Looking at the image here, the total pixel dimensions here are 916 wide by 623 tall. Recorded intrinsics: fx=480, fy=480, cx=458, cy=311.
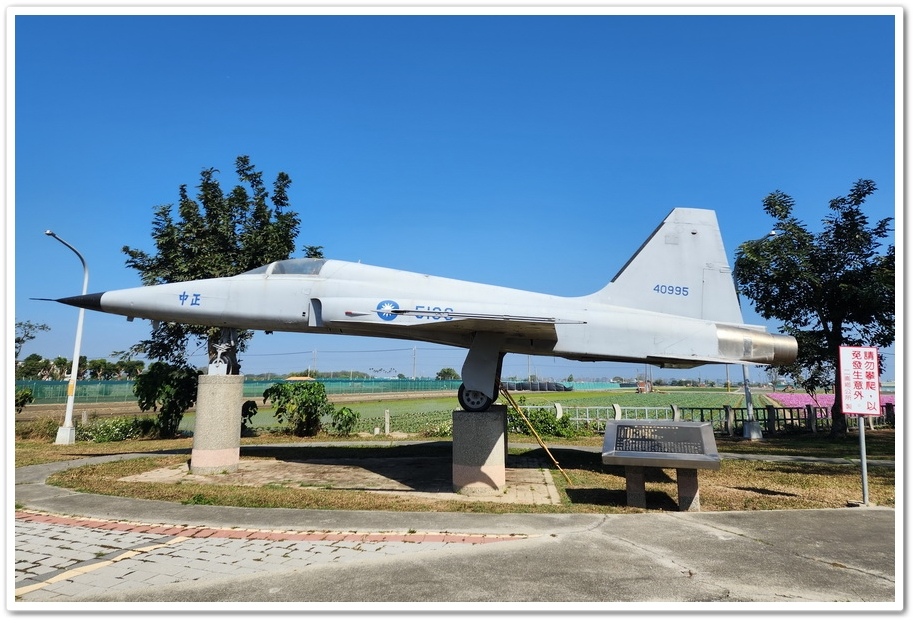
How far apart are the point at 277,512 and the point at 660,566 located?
195 inches

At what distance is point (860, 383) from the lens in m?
7.89

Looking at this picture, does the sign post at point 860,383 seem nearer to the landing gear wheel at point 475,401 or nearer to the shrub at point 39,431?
the landing gear wheel at point 475,401

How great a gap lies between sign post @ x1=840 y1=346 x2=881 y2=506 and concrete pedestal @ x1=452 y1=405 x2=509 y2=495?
569 cm

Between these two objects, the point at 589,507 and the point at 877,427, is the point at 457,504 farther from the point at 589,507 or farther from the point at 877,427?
the point at 877,427

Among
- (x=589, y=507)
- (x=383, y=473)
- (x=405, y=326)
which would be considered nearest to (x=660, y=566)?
(x=589, y=507)

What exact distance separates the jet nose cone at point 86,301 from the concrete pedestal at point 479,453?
8.75 meters

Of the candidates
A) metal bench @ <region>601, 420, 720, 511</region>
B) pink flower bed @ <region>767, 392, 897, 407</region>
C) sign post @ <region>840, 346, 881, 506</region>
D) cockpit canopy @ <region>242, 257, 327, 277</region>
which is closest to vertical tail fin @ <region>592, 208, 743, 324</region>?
sign post @ <region>840, 346, 881, 506</region>

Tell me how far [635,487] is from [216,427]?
28.4 ft

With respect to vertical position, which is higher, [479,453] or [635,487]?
[479,453]

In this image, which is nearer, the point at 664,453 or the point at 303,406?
the point at 664,453

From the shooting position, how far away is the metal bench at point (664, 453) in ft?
22.9

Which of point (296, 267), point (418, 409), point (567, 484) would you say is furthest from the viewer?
point (418, 409)

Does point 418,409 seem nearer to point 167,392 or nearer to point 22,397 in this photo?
point 167,392

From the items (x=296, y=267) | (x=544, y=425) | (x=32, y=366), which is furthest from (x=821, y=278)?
(x=32, y=366)
